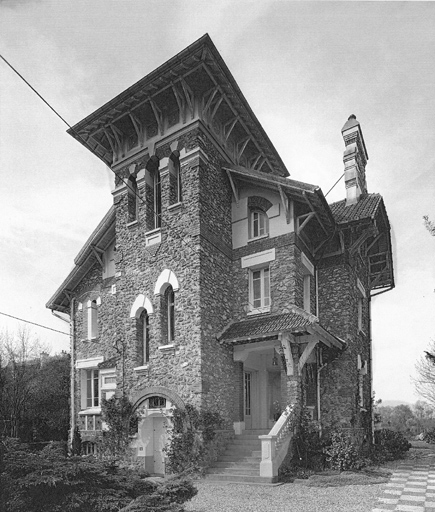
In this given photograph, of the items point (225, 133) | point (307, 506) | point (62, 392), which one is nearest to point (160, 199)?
point (225, 133)

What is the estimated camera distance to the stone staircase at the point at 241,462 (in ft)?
36.8

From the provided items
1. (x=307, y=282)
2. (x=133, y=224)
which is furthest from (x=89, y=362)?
(x=307, y=282)

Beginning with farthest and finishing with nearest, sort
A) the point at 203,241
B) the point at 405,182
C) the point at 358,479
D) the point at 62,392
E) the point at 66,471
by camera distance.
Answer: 1. the point at 62,392
2. the point at 203,241
3. the point at 405,182
4. the point at 358,479
5. the point at 66,471

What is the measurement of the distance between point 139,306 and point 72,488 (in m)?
8.15

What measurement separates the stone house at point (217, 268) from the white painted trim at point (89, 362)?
1.01 m

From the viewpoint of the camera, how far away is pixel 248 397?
14977 mm

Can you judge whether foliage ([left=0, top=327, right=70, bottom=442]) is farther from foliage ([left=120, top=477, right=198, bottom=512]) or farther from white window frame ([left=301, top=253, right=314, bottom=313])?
foliage ([left=120, top=477, right=198, bottom=512])

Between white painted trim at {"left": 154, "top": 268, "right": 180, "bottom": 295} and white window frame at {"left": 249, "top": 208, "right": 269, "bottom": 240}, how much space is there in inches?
109

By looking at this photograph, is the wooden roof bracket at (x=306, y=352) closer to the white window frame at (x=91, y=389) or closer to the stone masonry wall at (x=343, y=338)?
the stone masonry wall at (x=343, y=338)

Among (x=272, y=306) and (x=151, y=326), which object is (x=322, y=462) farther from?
(x=151, y=326)

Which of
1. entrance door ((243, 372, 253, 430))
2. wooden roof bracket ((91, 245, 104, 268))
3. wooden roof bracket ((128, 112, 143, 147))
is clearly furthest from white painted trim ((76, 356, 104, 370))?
wooden roof bracket ((128, 112, 143, 147))

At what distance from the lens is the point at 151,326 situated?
14.1 meters

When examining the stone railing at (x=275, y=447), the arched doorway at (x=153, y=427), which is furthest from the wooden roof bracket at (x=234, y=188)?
the stone railing at (x=275, y=447)

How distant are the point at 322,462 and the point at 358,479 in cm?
138
